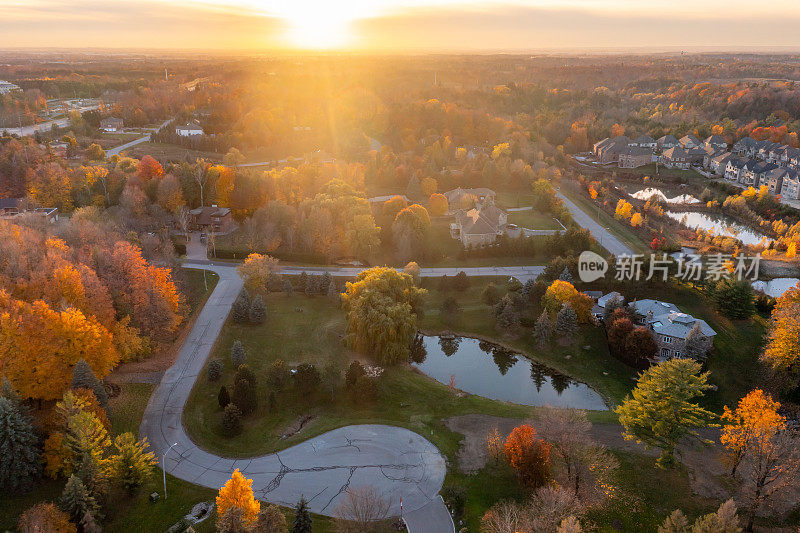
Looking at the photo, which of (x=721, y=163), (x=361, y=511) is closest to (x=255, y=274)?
(x=361, y=511)

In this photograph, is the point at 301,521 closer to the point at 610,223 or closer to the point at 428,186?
Result: the point at 610,223

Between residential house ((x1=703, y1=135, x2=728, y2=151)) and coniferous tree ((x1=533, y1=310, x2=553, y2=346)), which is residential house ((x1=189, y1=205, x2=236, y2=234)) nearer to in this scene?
coniferous tree ((x1=533, y1=310, x2=553, y2=346))

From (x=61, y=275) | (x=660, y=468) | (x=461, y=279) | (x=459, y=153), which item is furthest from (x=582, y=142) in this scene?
(x=61, y=275)

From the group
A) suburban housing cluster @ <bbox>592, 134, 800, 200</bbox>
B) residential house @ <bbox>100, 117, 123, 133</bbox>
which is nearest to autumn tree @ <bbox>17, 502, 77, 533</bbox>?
suburban housing cluster @ <bbox>592, 134, 800, 200</bbox>

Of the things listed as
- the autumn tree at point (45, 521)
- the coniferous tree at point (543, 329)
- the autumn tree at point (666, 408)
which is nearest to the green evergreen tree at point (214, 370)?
the autumn tree at point (45, 521)

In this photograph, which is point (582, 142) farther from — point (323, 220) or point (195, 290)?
point (195, 290)

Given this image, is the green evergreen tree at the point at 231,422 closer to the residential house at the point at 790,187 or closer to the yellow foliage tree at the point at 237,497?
the yellow foliage tree at the point at 237,497
